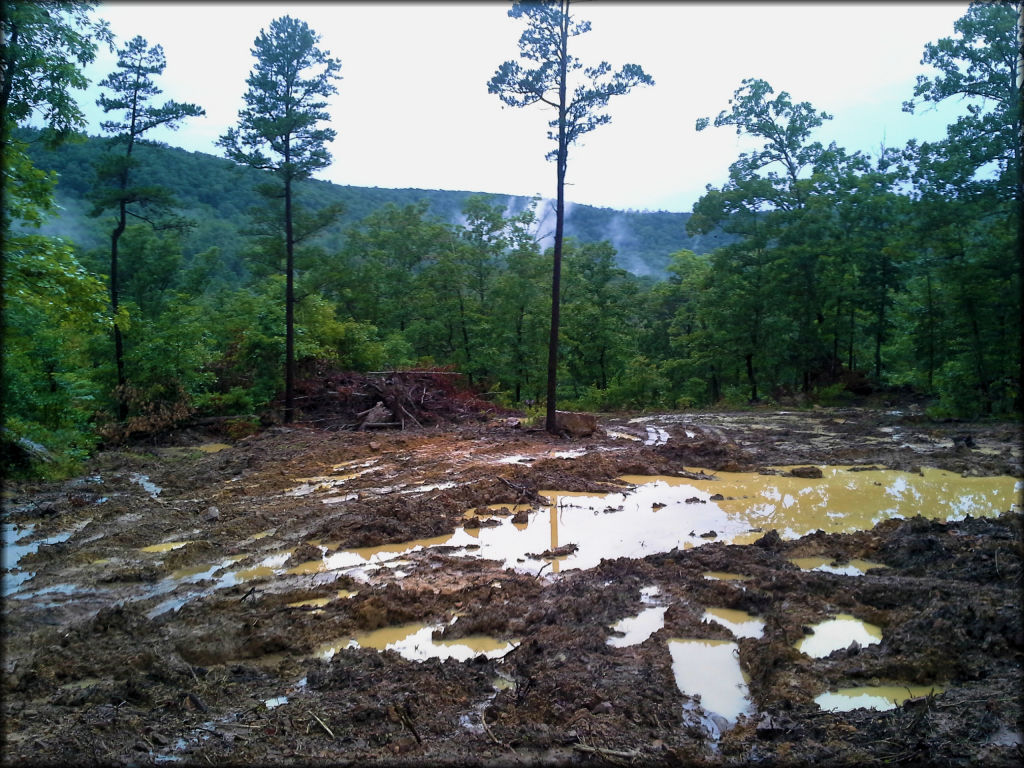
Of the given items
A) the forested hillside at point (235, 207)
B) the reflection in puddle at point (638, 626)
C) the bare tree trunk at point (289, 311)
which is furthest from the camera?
the forested hillside at point (235, 207)

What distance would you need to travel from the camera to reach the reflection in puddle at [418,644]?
467 cm

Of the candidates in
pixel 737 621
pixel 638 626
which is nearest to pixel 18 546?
pixel 638 626

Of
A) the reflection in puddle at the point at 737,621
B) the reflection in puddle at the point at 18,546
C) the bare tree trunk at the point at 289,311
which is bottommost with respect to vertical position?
the reflection in puddle at the point at 18,546

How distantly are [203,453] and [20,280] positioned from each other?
8283 mm

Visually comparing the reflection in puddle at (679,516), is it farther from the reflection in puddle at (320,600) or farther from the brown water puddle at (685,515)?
the reflection in puddle at (320,600)

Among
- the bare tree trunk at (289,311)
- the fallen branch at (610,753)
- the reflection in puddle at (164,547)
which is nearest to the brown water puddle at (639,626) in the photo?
the fallen branch at (610,753)

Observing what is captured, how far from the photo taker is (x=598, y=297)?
2994 centimetres

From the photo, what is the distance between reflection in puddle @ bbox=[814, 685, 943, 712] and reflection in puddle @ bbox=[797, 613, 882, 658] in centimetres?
48

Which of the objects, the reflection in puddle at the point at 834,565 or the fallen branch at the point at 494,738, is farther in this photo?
Answer: the reflection in puddle at the point at 834,565

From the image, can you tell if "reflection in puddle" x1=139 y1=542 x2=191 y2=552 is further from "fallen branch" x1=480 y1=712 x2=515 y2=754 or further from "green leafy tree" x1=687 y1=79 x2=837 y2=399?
"green leafy tree" x1=687 y1=79 x2=837 y2=399

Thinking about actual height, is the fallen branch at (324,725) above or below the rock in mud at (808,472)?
below

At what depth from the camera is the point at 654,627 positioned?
504 centimetres

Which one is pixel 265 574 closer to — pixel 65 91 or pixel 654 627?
pixel 654 627

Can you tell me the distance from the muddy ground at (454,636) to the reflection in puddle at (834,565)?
0.47 ft
